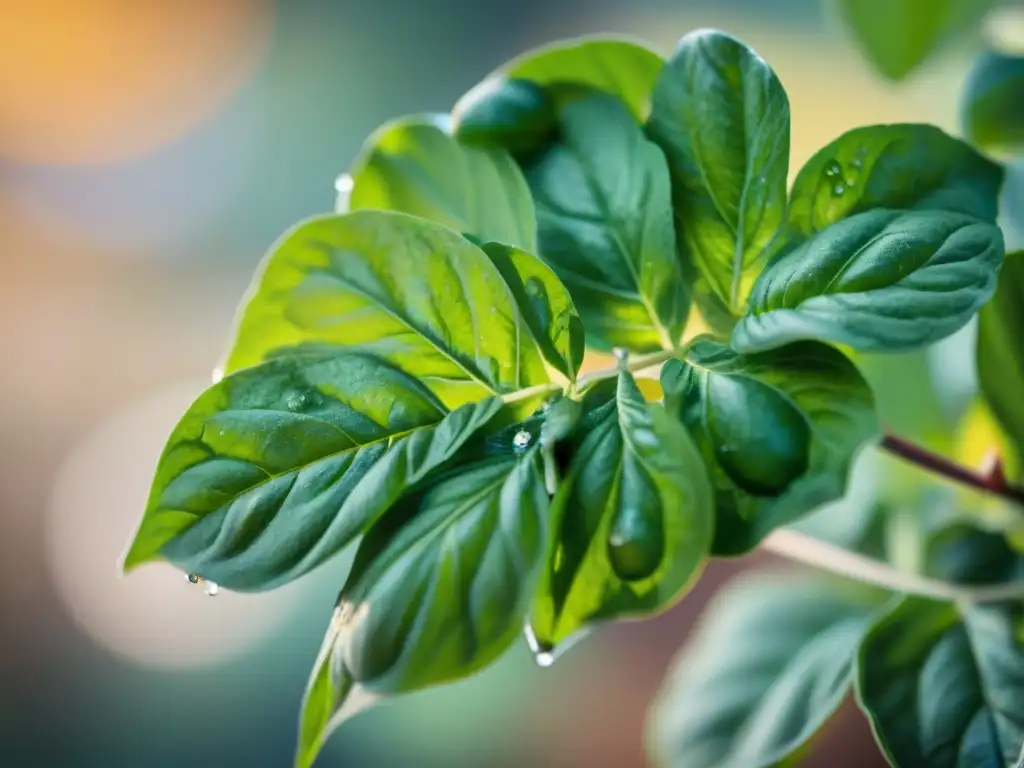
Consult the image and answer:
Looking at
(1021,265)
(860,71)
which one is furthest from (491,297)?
(860,71)

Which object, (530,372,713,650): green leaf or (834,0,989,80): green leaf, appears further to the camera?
(834,0,989,80): green leaf

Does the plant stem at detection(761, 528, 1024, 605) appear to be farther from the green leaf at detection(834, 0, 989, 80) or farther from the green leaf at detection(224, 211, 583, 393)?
the green leaf at detection(834, 0, 989, 80)

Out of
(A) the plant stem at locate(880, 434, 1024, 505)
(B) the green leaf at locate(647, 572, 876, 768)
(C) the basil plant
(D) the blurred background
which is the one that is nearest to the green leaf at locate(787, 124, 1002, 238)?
(C) the basil plant

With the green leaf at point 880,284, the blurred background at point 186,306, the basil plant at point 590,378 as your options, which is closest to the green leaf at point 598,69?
the basil plant at point 590,378

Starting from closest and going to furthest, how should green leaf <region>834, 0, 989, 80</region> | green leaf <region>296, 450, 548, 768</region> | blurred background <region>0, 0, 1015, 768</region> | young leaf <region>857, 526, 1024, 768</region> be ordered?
green leaf <region>296, 450, 548, 768</region> → young leaf <region>857, 526, 1024, 768</region> → green leaf <region>834, 0, 989, 80</region> → blurred background <region>0, 0, 1015, 768</region>

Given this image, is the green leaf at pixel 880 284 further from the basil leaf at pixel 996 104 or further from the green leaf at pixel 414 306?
the basil leaf at pixel 996 104

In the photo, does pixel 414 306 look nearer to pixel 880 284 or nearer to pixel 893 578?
pixel 880 284

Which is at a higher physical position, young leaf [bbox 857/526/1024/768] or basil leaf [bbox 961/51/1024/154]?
basil leaf [bbox 961/51/1024/154]

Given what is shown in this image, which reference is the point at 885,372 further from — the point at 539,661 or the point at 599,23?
the point at 599,23
